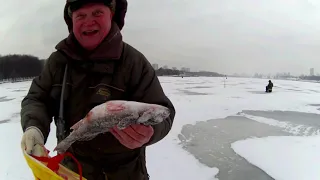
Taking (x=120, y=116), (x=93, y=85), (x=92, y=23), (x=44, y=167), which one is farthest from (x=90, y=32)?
(x=44, y=167)

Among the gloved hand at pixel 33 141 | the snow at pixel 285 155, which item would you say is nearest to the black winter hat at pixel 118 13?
the gloved hand at pixel 33 141

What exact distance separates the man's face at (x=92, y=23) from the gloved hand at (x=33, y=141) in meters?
0.56

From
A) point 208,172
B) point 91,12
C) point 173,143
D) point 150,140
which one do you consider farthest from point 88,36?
point 173,143

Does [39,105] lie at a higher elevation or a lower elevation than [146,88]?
lower

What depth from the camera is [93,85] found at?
150cm

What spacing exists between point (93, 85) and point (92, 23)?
0.35 m

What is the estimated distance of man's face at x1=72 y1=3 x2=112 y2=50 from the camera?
146cm

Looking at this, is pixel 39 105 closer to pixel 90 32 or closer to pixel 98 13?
pixel 90 32

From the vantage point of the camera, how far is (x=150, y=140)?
1340 mm

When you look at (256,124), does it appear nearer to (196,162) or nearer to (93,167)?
(196,162)

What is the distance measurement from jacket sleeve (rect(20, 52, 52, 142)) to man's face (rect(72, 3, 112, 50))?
0.31m

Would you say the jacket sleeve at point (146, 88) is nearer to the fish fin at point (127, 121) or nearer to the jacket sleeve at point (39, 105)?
the fish fin at point (127, 121)

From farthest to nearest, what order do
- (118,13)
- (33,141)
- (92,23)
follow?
1. (118,13)
2. (92,23)
3. (33,141)

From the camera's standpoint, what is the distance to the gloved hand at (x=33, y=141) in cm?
129
